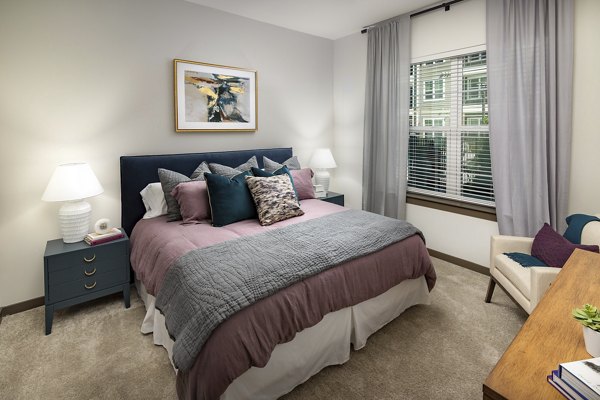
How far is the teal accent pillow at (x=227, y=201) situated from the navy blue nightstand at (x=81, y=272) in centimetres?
74

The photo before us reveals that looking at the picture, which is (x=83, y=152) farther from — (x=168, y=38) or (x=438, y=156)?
(x=438, y=156)

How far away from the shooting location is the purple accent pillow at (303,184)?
11.8 feet

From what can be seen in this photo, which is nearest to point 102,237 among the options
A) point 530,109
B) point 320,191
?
point 320,191

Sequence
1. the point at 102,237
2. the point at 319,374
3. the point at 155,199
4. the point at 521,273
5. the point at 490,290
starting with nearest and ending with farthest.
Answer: the point at 319,374, the point at 521,273, the point at 102,237, the point at 490,290, the point at 155,199

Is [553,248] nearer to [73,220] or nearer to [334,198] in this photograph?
[334,198]

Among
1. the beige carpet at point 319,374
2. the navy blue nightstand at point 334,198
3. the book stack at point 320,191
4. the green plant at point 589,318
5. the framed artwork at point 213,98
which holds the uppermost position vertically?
the framed artwork at point 213,98

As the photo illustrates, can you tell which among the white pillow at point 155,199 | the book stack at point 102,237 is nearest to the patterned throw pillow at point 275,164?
the white pillow at point 155,199

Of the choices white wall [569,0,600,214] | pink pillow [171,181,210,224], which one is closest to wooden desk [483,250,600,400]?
white wall [569,0,600,214]

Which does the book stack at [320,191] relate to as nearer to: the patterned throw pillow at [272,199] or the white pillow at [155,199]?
the patterned throw pillow at [272,199]

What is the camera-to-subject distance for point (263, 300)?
1.70 m

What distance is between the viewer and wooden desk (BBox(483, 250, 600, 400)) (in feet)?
2.79

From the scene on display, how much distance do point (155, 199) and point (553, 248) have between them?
10.3 feet

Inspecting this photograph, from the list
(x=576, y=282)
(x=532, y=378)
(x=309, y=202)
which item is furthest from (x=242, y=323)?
(x=309, y=202)

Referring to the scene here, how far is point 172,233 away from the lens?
2525mm
